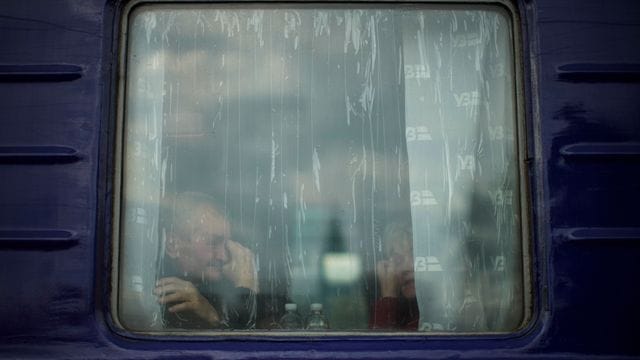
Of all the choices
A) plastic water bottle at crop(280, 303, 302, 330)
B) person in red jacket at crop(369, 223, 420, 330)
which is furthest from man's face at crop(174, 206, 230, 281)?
person in red jacket at crop(369, 223, 420, 330)

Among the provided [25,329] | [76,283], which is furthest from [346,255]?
[25,329]

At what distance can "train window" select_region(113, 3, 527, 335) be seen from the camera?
1874 millimetres

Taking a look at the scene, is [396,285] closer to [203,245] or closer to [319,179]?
[319,179]

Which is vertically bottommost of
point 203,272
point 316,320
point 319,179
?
point 316,320

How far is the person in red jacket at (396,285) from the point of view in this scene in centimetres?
187

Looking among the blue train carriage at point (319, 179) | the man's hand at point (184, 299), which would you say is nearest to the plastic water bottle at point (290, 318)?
the blue train carriage at point (319, 179)

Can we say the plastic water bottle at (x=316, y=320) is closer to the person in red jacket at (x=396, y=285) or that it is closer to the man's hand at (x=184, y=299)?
the person in red jacket at (x=396, y=285)

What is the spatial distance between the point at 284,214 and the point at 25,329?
66cm

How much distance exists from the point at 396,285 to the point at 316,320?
0.21 m

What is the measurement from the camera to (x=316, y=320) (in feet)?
6.10

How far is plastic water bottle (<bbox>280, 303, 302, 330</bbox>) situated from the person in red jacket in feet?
0.58

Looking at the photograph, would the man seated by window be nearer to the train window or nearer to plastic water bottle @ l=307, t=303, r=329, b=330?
the train window

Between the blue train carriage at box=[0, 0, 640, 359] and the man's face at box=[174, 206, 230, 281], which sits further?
the man's face at box=[174, 206, 230, 281]

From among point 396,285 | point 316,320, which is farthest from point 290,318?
point 396,285
